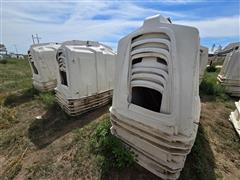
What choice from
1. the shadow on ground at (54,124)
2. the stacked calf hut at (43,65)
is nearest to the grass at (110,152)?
the shadow on ground at (54,124)

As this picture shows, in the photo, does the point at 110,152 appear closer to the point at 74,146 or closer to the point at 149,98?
the point at 74,146

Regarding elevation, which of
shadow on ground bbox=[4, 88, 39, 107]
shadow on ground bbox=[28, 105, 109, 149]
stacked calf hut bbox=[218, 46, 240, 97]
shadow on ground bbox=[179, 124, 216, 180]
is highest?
stacked calf hut bbox=[218, 46, 240, 97]

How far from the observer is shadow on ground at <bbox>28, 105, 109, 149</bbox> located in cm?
385

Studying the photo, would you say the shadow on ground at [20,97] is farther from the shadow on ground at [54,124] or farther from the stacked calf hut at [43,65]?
the shadow on ground at [54,124]

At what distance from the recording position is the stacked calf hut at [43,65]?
6539 millimetres

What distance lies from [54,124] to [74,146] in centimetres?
140

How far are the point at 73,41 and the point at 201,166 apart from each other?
4661 mm

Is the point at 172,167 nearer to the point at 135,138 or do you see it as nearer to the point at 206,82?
the point at 135,138

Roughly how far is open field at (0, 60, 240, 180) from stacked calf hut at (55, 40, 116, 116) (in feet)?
1.26


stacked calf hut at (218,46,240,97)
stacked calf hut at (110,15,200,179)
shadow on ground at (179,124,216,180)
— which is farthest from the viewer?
stacked calf hut at (218,46,240,97)

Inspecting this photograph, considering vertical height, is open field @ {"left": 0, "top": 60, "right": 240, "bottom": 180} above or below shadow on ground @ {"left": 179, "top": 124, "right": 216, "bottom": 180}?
below

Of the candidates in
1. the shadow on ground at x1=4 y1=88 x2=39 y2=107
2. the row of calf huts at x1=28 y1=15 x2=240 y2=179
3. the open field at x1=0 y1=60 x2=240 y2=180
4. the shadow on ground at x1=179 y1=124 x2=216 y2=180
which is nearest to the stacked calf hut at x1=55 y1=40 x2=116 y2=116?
the open field at x1=0 y1=60 x2=240 y2=180

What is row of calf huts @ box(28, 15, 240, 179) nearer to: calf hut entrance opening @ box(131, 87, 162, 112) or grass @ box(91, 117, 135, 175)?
calf hut entrance opening @ box(131, 87, 162, 112)

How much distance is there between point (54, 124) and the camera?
174 inches
